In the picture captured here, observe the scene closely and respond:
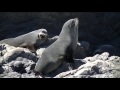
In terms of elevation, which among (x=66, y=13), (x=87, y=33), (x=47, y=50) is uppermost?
(x=66, y=13)

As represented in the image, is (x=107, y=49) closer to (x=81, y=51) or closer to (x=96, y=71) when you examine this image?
(x=81, y=51)

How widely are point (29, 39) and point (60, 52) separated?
1523 mm

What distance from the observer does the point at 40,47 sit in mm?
9648

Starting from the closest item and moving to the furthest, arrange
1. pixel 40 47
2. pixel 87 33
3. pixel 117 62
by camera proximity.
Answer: pixel 117 62 < pixel 40 47 < pixel 87 33

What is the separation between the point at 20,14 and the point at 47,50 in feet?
9.15

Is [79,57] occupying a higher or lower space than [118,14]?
lower

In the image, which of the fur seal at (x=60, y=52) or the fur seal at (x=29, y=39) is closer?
the fur seal at (x=60, y=52)

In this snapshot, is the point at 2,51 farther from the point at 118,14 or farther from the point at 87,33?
the point at 118,14

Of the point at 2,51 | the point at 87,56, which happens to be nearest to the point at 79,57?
the point at 87,56

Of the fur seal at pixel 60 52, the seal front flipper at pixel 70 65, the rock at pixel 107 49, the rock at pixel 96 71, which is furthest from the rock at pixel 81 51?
the rock at pixel 96 71

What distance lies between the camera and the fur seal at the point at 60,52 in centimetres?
843

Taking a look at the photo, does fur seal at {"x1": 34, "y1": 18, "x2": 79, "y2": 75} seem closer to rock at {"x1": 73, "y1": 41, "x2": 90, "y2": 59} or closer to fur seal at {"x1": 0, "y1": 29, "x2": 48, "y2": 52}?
rock at {"x1": 73, "y1": 41, "x2": 90, "y2": 59}

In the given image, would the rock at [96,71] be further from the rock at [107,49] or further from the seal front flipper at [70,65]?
the rock at [107,49]

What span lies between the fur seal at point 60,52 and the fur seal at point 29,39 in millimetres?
876
